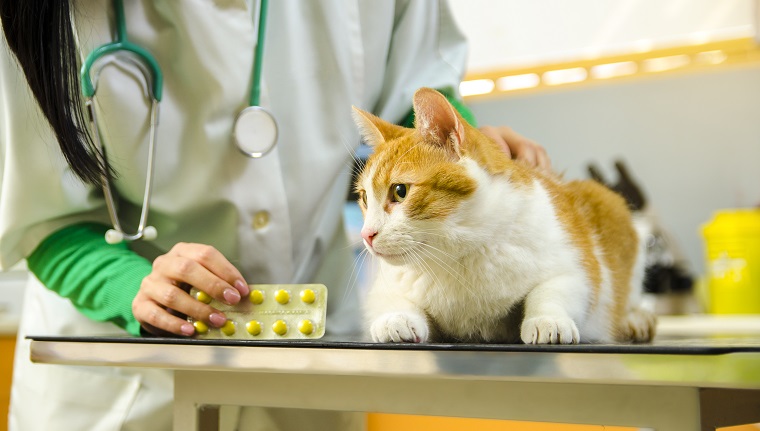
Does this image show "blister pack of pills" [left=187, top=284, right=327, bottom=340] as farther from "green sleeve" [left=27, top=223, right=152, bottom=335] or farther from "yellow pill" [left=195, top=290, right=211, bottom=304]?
"green sleeve" [left=27, top=223, right=152, bottom=335]

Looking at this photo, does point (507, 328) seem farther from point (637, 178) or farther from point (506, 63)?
point (637, 178)

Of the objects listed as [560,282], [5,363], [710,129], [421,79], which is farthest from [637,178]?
[5,363]

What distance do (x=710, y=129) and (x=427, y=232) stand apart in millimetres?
1523

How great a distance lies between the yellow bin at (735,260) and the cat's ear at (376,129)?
1.26 meters

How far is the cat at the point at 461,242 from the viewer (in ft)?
1.78

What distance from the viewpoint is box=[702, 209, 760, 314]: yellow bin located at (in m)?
1.57

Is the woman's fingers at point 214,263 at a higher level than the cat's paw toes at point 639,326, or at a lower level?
higher

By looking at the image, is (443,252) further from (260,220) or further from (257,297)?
(260,220)

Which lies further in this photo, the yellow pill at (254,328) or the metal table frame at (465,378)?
the yellow pill at (254,328)

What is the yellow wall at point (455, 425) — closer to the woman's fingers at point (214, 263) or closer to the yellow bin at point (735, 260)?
the woman's fingers at point (214, 263)

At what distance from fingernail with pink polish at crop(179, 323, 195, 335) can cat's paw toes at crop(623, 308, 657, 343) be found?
42 centimetres

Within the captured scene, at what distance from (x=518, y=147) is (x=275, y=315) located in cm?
31

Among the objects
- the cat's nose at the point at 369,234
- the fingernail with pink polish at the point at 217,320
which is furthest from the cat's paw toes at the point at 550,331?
the fingernail with pink polish at the point at 217,320

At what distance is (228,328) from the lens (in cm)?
56
